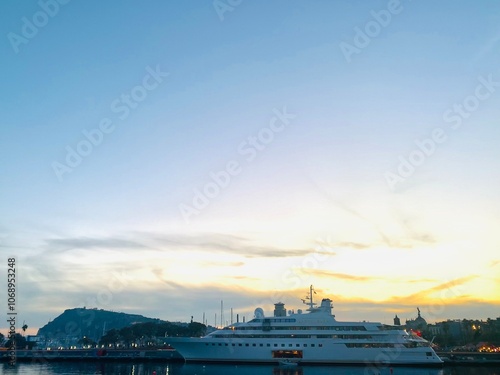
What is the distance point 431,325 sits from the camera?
6698 inches

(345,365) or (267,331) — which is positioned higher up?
(267,331)

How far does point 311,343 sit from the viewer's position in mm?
66562

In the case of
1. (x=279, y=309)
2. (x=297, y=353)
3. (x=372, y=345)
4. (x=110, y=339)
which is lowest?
(x=297, y=353)

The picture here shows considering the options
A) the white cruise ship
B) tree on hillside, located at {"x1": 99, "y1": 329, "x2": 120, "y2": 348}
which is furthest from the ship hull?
tree on hillside, located at {"x1": 99, "y1": 329, "x2": 120, "y2": 348}

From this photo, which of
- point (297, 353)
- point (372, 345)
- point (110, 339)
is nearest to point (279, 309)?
point (297, 353)

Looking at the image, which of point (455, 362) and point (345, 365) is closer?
point (345, 365)

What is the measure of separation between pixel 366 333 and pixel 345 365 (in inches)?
235

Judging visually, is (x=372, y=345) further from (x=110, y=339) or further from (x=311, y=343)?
(x=110, y=339)

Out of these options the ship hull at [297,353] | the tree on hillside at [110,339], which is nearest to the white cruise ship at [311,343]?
the ship hull at [297,353]

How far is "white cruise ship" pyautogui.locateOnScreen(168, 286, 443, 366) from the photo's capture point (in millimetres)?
64250

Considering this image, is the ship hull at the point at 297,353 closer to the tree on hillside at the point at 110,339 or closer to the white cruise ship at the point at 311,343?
the white cruise ship at the point at 311,343

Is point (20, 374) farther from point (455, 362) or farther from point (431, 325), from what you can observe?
point (431, 325)

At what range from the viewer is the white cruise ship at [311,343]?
2530 inches

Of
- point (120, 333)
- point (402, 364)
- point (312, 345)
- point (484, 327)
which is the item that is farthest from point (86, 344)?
point (484, 327)
